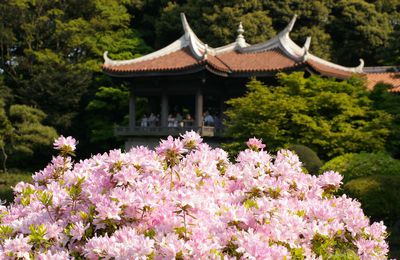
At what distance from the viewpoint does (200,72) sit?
64.4 feet

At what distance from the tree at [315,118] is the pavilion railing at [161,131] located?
3.96 m

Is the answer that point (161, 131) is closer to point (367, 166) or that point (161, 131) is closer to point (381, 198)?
point (367, 166)

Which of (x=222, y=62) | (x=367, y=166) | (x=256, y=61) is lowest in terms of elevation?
(x=222, y=62)

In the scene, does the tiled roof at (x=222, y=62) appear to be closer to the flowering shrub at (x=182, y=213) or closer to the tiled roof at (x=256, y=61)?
the tiled roof at (x=256, y=61)

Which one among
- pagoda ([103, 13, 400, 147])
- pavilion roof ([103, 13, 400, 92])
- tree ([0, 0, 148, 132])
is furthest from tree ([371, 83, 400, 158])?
tree ([0, 0, 148, 132])

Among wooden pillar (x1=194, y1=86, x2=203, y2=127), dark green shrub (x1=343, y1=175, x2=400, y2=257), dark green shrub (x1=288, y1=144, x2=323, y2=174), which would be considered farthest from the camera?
wooden pillar (x1=194, y1=86, x2=203, y2=127)

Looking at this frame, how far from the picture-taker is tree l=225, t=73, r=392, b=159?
13961 millimetres

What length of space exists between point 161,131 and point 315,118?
729 cm

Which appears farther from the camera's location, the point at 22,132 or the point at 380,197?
the point at 22,132

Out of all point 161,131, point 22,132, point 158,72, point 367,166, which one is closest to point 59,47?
point 22,132

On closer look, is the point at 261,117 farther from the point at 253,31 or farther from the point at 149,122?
the point at 253,31

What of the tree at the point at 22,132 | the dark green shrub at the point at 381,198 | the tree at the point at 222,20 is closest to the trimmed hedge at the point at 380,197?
the dark green shrub at the point at 381,198

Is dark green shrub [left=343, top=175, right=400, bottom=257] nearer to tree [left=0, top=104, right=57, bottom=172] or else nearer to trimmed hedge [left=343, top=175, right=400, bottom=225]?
trimmed hedge [left=343, top=175, right=400, bottom=225]

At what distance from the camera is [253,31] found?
26.4 m
